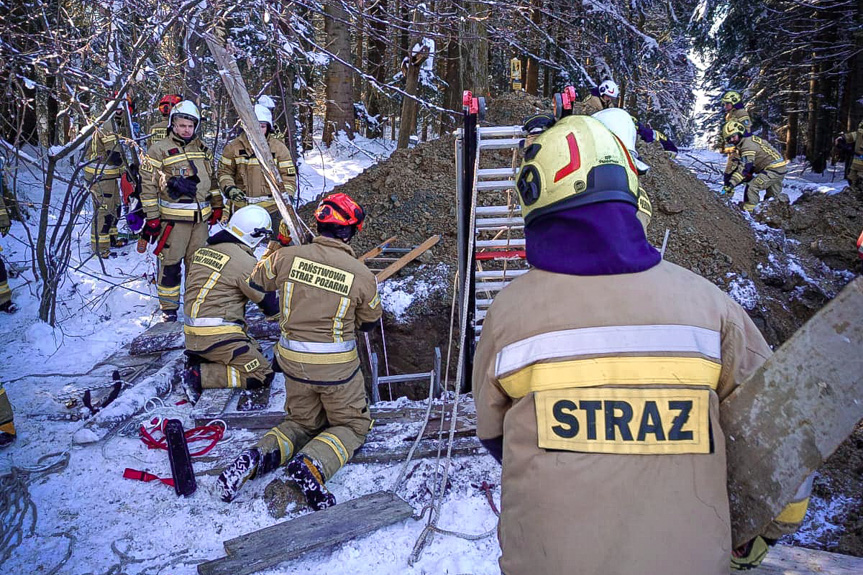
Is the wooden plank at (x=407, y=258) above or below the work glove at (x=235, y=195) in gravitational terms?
below

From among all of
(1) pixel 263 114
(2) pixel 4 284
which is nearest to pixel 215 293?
(1) pixel 263 114

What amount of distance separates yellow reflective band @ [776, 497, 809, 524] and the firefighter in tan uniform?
24 cm

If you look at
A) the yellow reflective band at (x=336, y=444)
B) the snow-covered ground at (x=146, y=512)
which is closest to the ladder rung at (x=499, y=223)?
the snow-covered ground at (x=146, y=512)

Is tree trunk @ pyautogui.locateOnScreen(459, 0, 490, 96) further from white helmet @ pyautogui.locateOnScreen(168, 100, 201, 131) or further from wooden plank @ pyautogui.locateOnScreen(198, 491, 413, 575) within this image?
wooden plank @ pyautogui.locateOnScreen(198, 491, 413, 575)

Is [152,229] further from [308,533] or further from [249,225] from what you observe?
[308,533]

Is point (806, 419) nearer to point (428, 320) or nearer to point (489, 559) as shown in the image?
point (489, 559)

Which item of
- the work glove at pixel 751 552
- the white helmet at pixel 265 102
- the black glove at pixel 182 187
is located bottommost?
the work glove at pixel 751 552

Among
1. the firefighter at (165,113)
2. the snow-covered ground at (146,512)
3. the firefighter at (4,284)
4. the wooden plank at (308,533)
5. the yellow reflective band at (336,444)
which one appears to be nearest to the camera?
the wooden plank at (308,533)

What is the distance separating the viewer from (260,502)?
11.9ft

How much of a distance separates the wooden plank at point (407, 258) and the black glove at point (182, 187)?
2492 mm

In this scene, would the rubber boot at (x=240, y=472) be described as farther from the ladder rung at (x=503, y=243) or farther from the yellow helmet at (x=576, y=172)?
the yellow helmet at (x=576, y=172)

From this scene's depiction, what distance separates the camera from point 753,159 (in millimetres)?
10250

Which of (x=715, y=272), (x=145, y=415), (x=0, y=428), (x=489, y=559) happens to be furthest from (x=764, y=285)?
(x=0, y=428)

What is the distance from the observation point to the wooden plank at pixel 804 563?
8.70 ft
